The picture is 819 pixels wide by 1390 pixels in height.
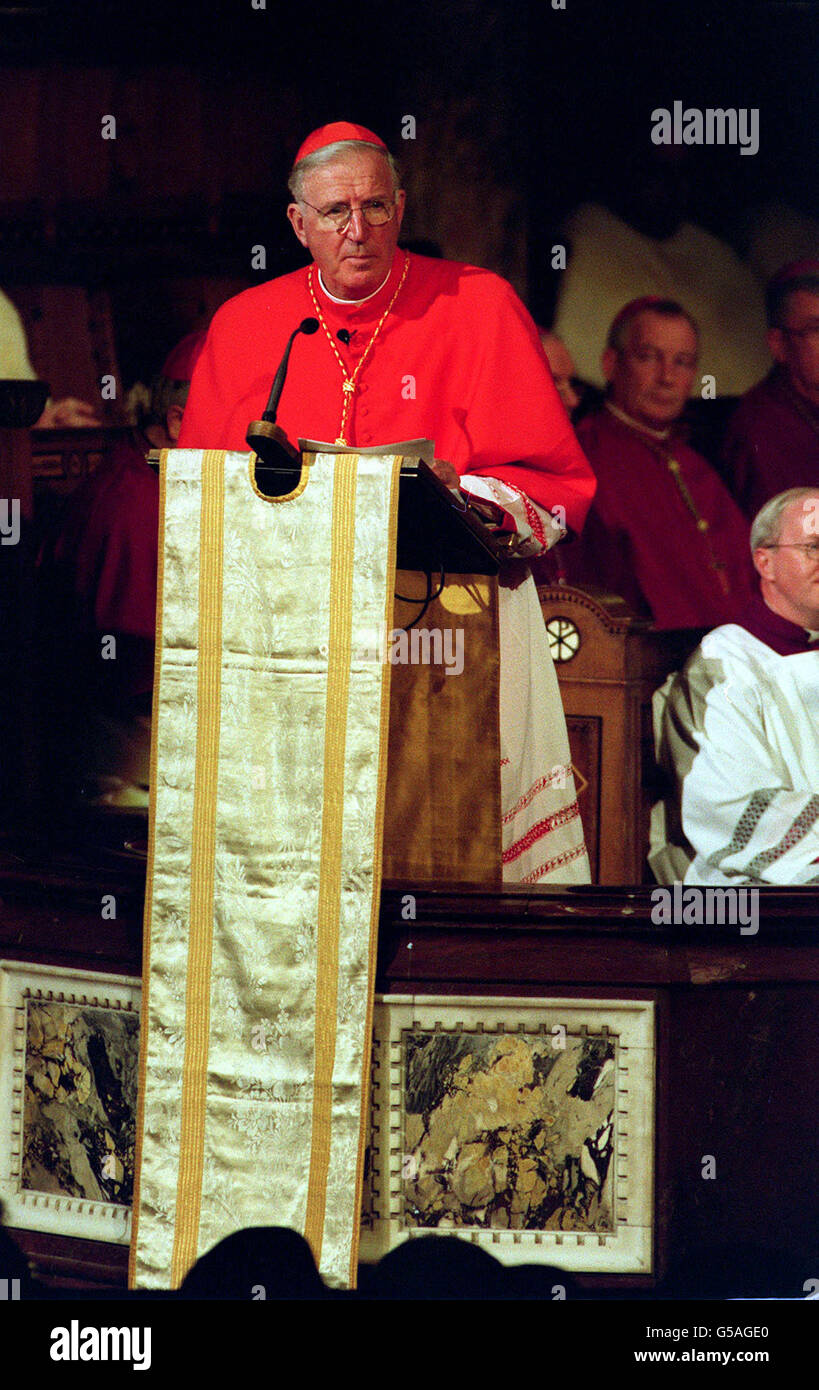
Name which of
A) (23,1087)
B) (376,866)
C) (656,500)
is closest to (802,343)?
(656,500)

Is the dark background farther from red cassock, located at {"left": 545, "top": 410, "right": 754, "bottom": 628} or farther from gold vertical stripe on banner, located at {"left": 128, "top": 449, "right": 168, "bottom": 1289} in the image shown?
gold vertical stripe on banner, located at {"left": 128, "top": 449, "right": 168, "bottom": 1289}

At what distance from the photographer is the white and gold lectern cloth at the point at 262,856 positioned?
3092 mm

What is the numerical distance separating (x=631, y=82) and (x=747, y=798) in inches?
99.8

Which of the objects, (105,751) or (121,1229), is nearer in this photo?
(121,1229)

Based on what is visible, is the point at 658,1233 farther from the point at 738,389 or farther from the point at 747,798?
the point at 738,389

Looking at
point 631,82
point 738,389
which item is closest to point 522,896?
point 738,389

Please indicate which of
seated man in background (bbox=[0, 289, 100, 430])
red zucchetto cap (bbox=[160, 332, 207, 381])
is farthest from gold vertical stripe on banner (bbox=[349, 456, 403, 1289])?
seated man in background (bbox=[0, 289, 100, 430])

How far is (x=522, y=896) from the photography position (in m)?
3.31

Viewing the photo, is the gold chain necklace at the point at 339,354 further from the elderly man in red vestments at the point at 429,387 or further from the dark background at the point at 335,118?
the dark background at the point at 335,118

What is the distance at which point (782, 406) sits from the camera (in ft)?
18.2

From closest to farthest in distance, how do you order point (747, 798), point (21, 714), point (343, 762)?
point (343, 762) → point (747, 798) → point (21, 714)

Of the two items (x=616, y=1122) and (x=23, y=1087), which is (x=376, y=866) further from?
(x=23, y=1087)

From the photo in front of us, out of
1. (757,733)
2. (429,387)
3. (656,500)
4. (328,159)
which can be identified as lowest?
(757,733)

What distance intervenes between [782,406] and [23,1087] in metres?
A: 3.41
